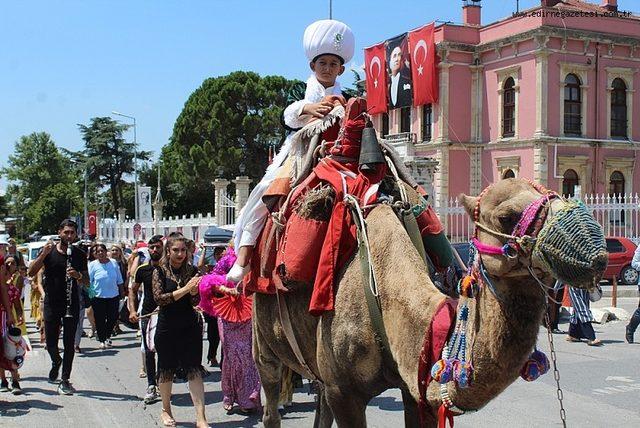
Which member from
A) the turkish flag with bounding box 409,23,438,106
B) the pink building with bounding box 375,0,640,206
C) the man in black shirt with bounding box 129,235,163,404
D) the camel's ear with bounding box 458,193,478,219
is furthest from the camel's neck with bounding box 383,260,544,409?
the turkish flag with bounding box 409,23,438,106

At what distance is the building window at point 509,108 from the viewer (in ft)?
135

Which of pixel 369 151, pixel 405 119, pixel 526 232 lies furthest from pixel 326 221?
pixel 405 119

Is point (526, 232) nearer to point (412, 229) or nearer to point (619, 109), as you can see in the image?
point (412, 229)

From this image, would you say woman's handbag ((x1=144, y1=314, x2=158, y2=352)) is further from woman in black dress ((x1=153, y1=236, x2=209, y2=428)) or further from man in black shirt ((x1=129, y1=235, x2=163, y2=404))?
woman in black dress ((x1=153, y1=236, x2=209, y2=428))

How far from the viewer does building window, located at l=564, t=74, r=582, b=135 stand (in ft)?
131

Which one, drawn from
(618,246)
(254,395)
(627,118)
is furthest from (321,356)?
(627,118)

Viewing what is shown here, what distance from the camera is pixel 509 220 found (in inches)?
124

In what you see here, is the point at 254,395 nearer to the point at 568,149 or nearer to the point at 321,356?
the point at 321,356

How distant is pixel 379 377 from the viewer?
159 inches

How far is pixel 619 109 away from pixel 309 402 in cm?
3680

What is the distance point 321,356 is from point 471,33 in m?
41.1

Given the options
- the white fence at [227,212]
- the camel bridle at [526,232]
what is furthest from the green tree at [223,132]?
the camel bridle at [526,232]

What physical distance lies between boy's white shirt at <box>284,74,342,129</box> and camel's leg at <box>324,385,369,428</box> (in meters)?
2.16

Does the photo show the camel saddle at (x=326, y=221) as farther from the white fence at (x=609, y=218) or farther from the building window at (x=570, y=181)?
the building window at (x=570, y=181)
